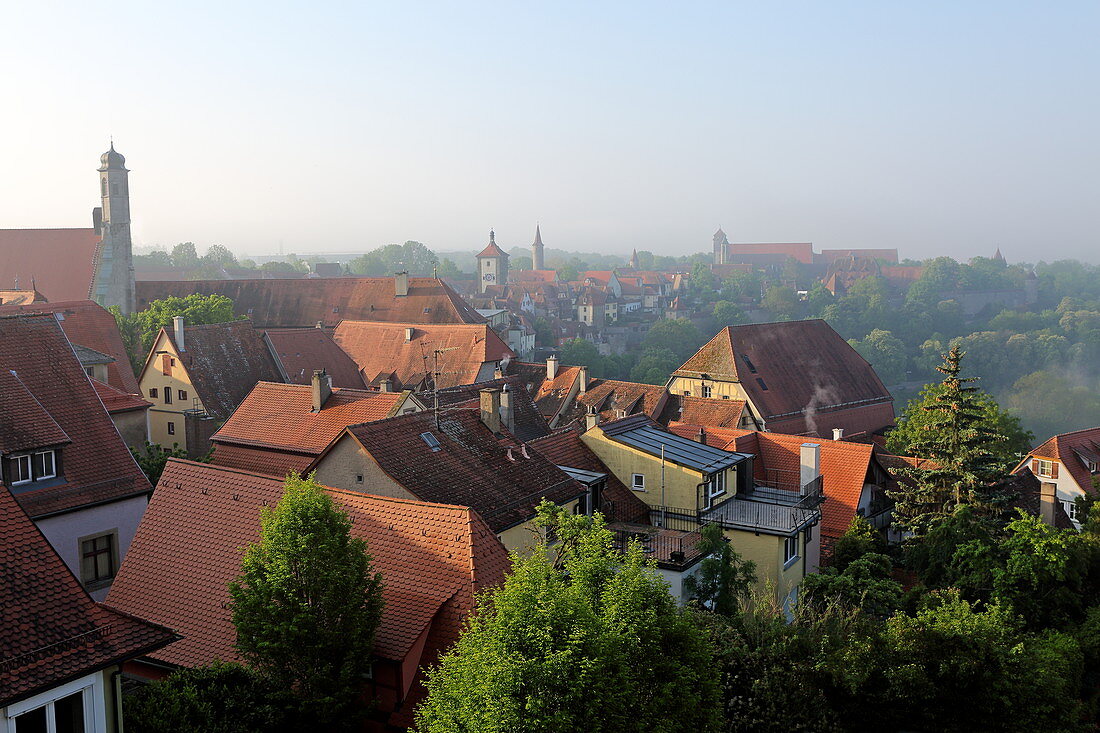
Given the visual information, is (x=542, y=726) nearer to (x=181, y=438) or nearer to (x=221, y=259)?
(x=181, y=438)

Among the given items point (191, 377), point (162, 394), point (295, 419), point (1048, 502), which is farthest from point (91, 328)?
point (1048, 502)

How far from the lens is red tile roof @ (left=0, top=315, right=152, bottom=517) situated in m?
22.5

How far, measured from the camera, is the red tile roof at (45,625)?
35.8 ft

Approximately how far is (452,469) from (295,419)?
28.8ft

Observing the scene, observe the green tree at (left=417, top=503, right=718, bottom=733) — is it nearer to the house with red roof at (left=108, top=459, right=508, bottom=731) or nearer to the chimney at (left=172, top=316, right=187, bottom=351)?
the house with red roof at (left=108, top=459, right=508, bottom=731)

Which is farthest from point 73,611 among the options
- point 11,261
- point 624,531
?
point 11,261

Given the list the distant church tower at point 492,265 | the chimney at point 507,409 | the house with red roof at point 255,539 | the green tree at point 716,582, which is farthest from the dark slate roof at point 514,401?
the distant church tower at point 492,265

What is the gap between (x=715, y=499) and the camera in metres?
27.9

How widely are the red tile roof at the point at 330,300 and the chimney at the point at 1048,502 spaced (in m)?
44.2

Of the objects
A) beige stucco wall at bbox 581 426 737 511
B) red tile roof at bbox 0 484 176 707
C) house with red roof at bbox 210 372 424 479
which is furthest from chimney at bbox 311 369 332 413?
red tile roof at bbox 0 484 176 707

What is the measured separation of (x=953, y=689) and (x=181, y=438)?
3463 cm

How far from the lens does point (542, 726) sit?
10977 mm

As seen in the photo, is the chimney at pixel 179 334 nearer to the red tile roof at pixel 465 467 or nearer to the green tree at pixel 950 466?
the red tile roof at pixel 465 467

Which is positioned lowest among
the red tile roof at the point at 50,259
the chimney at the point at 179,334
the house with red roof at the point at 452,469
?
the house with red roof at the point at 452,469
